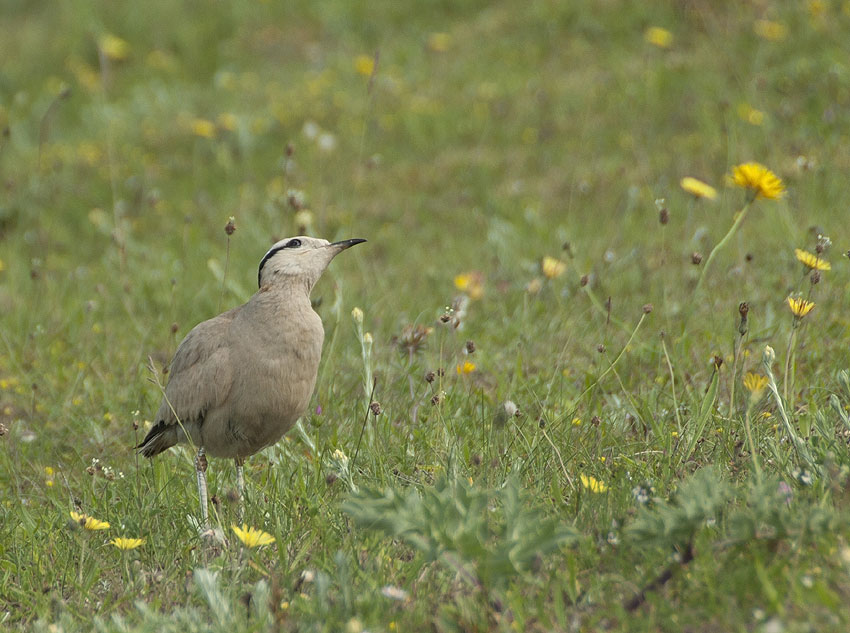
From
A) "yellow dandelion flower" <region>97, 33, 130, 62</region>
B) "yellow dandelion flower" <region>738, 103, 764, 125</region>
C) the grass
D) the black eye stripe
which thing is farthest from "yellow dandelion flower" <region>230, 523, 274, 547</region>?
"yellow dandelion flower" <region>97, 33, 130, 62</region>

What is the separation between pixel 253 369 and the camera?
170 inches

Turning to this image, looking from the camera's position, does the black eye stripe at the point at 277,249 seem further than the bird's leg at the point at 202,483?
Yes

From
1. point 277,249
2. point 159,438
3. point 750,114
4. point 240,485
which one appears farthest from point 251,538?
point 750,114

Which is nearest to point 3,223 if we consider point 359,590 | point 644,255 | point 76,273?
point 76,273

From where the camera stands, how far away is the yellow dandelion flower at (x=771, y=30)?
970 centimetres

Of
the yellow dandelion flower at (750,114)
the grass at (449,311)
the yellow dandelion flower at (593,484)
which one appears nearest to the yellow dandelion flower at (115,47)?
the grass at (449,311)

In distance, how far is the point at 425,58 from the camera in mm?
11719

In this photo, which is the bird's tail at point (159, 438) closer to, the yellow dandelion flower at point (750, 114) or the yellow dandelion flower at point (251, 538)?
the yellow dandelion flower at point (251, 538)

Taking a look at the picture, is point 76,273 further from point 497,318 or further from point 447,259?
point 497,318

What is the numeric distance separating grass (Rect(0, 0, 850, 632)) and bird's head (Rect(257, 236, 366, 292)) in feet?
1.22

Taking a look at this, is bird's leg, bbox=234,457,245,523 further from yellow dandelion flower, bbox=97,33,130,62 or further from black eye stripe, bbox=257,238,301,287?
yellow dandelion flower, bbox=97,33,130,62

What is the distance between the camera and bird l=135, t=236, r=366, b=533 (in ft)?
14.1

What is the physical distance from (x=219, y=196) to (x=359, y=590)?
6768 millimetres

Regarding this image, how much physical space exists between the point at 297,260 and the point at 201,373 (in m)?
0.66
